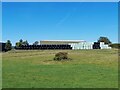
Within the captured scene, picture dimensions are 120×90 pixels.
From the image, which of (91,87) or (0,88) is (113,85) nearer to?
(91,87)

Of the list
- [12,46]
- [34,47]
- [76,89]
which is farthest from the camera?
[12,46]

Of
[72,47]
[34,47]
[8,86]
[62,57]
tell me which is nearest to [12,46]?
[34,47]

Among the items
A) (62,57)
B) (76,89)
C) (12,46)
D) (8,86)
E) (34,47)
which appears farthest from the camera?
(12,46)

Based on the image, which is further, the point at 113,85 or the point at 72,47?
the point at 72,47

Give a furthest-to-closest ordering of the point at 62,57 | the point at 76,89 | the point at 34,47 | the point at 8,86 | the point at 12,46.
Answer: the point at 12,46 < the point at 34,47 < the point at 62,57 < the point at 8,86 < the point at 76,89

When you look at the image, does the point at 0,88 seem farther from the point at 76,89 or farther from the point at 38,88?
the point at 76,89

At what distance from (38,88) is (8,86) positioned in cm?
143

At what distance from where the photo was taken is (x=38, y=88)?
→ 13.0 m

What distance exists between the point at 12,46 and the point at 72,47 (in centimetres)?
1718

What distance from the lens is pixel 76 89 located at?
12.7m

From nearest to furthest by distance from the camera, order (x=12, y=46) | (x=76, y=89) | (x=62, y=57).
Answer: (x=76, y=89)
(x=62, y=57)
(x=12, y=46)

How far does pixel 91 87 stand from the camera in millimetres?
13320

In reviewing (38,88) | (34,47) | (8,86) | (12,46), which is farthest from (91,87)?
(12,46)

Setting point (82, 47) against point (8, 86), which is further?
point (82, 47)
